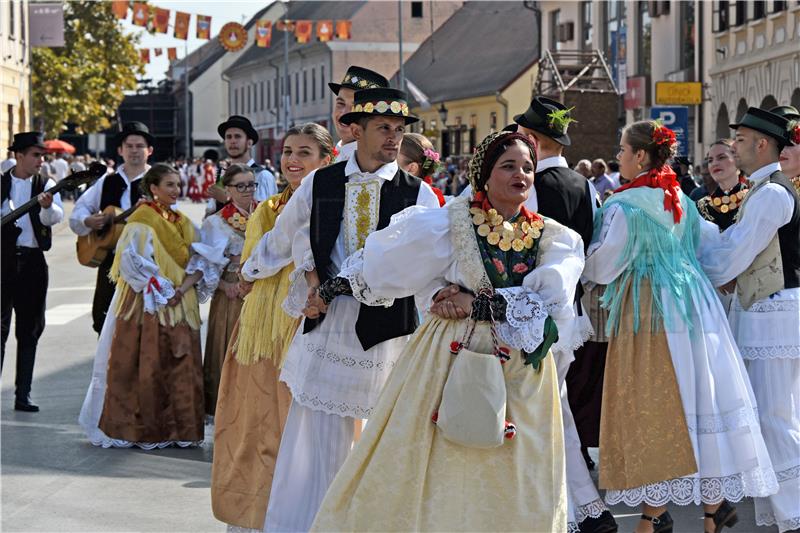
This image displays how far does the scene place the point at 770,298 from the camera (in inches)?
287

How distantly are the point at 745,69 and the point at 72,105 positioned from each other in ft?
78.5

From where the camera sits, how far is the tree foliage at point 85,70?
4700cm

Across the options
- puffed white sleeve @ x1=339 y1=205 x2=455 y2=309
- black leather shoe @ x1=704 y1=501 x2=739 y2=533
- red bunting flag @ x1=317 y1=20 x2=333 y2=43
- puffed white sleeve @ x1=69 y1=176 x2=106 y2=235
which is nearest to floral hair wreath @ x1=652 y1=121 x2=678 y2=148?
black leather shoe @ x1=704 y1=501 x2=739 y2=533

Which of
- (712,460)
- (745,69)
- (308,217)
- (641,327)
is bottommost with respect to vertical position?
(712,460)

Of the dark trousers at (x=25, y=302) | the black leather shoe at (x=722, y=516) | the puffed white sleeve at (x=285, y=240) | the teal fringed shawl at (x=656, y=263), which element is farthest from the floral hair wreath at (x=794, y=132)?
the dark trousers at (x=25, y=302)

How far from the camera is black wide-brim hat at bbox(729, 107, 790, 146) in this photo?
286 inches

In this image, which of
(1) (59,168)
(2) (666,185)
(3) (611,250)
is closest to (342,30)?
(1) (59,168)

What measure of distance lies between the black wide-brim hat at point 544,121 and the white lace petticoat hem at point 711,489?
1.69 meters

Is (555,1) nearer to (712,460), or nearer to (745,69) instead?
(745,69)

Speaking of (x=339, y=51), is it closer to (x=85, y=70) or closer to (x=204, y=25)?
(x=204, y=25)

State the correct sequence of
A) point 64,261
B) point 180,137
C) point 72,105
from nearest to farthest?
point 64,261 < point 72,105 < point 180,137

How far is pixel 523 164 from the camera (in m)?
5.13

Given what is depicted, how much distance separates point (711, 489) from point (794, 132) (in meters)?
1.89

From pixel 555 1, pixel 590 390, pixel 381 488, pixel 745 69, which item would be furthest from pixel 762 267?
pixel 555 1
